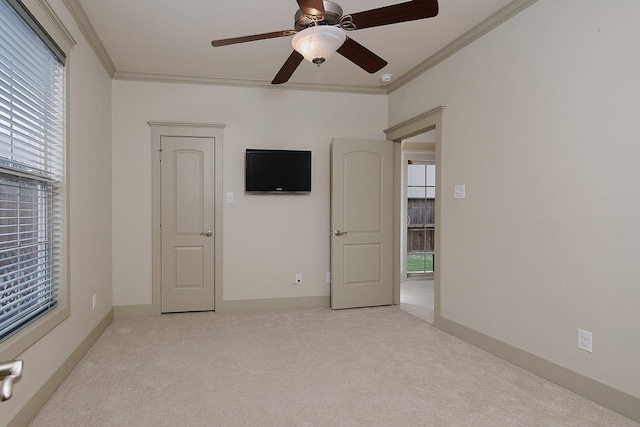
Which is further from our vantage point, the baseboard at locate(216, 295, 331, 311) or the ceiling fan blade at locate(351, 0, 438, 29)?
the baseboard at locate(216, 295, 331, 311)

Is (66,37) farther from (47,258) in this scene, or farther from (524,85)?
(524,85)

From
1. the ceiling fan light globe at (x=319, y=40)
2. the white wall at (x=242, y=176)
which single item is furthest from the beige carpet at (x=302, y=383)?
the ceiling fan light globe at (x=319, y=40)

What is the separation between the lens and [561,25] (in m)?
2.62

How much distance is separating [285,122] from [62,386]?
332 centimetres

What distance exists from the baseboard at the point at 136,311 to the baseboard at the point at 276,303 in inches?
27.1

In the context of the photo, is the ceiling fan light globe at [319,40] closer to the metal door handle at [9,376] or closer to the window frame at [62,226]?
the window frame at [62,226]

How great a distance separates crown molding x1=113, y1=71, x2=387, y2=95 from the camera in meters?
4.34

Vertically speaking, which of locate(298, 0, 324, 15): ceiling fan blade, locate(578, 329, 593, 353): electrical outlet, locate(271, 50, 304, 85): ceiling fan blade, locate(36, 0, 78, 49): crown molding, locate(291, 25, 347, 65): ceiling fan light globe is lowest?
locate(578, 329, 593, 353): electrical outlet

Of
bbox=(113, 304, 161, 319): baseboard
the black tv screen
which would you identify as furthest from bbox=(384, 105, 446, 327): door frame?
bbox=(113, 304, 161, 319): baseboard

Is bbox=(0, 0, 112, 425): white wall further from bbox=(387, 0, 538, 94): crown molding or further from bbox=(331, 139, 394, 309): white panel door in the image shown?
bbox=(387, 0, 538, 94): crown molding

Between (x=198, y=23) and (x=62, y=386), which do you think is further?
(x=198, y=23)

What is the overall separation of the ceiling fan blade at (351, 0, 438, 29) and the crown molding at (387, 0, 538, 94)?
1376 millimetres

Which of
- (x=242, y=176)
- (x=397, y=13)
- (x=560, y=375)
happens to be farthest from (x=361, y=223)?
(x=397, y=13)

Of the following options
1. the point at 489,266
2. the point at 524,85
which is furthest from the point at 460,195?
the point at 524,85
